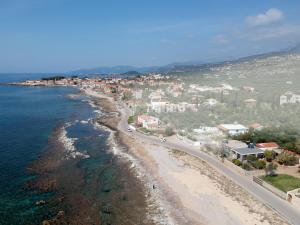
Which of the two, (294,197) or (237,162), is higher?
(294,197)

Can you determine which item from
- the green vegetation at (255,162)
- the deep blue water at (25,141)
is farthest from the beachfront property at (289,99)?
the deep blue water at (25,141)

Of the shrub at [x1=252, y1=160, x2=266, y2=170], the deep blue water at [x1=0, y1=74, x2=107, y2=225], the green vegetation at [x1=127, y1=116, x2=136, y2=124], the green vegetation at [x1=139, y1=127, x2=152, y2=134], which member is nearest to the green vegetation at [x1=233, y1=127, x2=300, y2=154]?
the shrub at [x1=252, y1=160, x2=266, y2=170]

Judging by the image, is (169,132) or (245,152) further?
(169,132)

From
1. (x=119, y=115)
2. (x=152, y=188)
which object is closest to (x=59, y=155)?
(x=152, y=188)

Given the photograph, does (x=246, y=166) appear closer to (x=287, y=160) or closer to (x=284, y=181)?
(x=284, y=181)

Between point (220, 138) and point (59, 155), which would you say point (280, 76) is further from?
point (59, 155)

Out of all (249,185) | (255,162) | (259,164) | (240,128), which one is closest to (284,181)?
(249,185)
